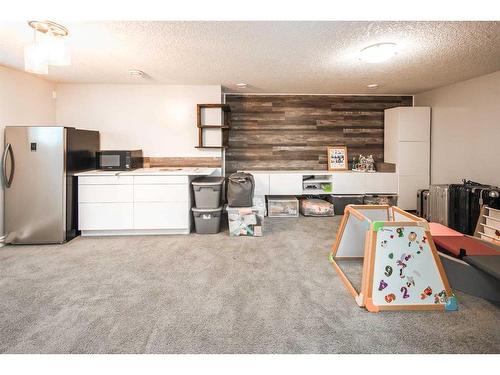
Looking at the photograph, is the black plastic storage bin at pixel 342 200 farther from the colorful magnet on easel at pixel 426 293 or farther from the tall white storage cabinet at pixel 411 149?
the colorful magnet on easel at pixel 426 293

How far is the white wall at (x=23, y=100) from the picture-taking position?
12.6 ft

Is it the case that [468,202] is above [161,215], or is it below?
above

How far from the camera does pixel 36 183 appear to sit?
3861 millimetres

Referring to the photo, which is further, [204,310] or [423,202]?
[423,202]

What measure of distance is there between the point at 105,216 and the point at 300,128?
3.62 metres

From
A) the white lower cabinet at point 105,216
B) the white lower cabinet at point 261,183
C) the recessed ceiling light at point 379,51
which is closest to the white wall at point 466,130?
the recessed ceiling light at point 379,51

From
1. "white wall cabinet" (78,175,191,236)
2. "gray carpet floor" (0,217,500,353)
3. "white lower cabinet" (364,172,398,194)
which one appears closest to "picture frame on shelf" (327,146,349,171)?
"white lower cabinet" (364,172,398,194)

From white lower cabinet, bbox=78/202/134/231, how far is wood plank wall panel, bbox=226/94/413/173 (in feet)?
7.17

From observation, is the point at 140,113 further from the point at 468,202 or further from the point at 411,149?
the point at 468,202

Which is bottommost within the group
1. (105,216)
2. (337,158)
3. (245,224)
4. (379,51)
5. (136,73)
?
(245,224)

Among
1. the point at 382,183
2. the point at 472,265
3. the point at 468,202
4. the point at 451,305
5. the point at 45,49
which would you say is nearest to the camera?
the point at 451,305

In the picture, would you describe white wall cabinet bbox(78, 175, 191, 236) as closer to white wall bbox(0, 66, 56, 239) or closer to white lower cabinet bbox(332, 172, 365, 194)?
white wall bbox(0, 66, 56, 239)

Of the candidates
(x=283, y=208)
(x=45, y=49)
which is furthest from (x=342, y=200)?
(x=45, y=49)

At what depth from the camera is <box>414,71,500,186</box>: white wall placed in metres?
4.16
